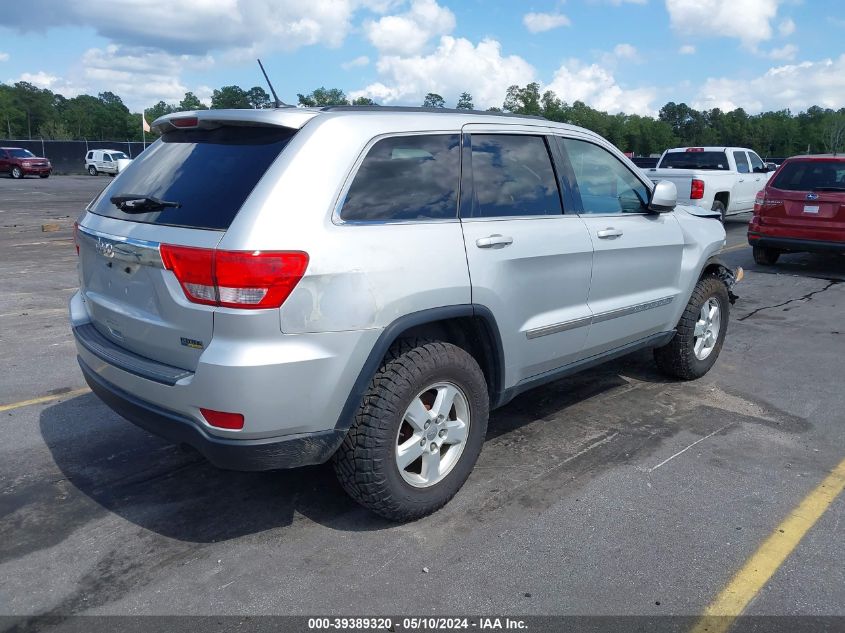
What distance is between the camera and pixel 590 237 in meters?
4.30

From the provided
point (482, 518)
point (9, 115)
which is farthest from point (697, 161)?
point (9, 115)

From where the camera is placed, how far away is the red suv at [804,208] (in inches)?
407

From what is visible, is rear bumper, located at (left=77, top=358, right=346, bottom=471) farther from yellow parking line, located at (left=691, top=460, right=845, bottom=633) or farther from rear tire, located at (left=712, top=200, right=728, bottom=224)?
rear tire, located at (left=712, top=200, right=728, bottom=224)

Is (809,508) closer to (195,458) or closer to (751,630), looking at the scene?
(751,630)

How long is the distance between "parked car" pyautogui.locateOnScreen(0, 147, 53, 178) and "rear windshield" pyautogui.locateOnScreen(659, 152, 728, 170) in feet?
115

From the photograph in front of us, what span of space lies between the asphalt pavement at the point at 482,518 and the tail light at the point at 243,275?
116 cm

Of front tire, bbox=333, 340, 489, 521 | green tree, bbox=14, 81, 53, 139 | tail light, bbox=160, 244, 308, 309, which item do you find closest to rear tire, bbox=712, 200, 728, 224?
front tire, bbox=333, 340, 489, 521

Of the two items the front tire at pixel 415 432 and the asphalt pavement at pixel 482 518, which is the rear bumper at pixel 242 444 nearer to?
the front tire at pixel 415 432

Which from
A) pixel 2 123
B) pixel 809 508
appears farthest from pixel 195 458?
pixel 2 123

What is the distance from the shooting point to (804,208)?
10570 mm

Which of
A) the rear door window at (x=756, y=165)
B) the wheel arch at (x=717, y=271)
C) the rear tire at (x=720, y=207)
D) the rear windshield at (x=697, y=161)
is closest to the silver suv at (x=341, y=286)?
the wheel arch at (x=717, y=271)

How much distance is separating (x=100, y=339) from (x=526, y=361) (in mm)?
2152

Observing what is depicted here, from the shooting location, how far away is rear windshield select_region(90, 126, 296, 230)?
121 inches

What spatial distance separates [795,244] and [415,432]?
922cm
